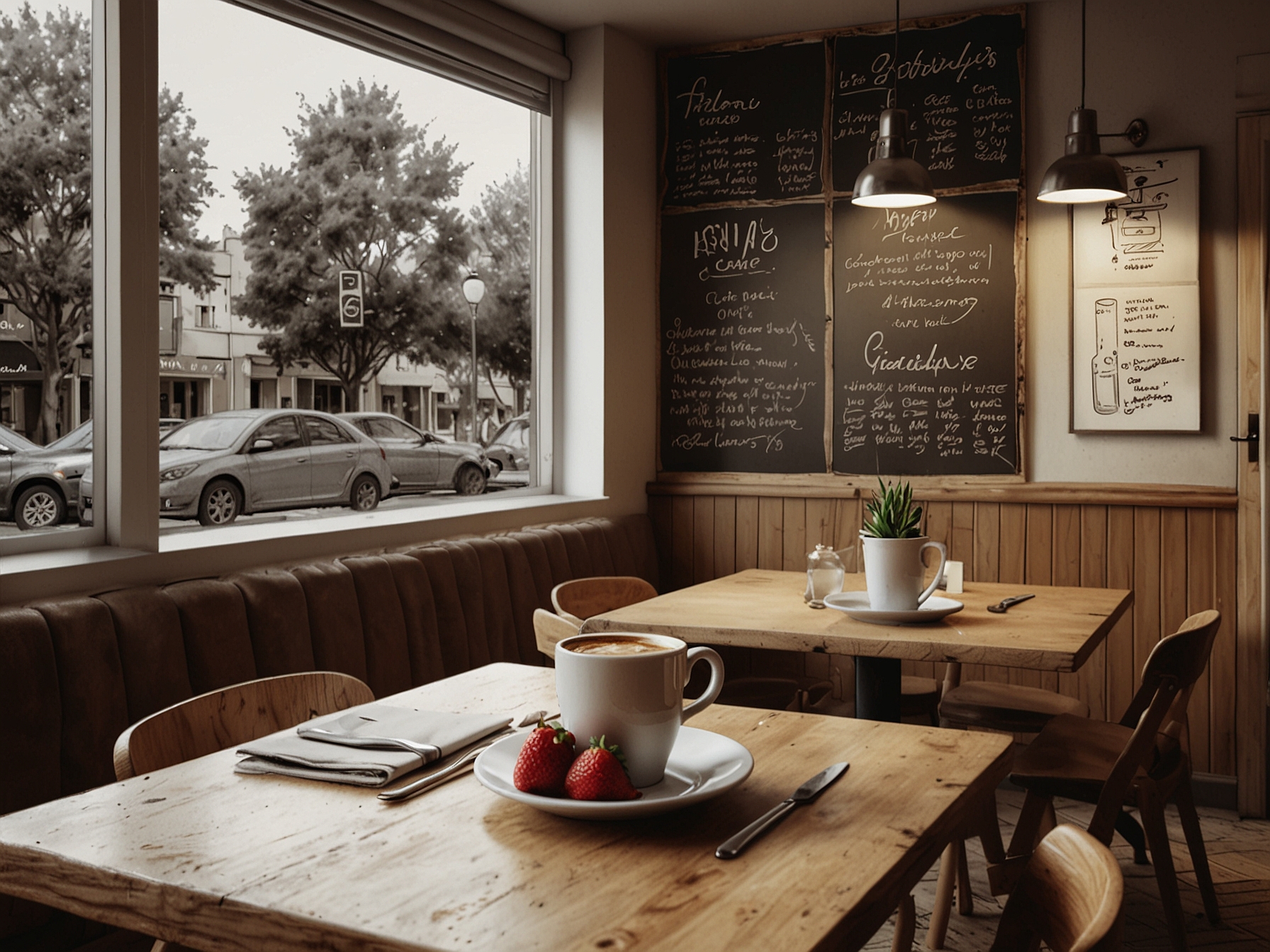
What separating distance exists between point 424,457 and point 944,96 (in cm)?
238

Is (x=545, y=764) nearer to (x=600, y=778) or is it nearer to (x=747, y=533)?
(x=600, y=778)

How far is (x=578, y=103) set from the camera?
4.39 metres

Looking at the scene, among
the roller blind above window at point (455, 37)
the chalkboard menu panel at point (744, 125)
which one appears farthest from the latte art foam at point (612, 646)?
the chalkboard menu panel at point (744, 125)

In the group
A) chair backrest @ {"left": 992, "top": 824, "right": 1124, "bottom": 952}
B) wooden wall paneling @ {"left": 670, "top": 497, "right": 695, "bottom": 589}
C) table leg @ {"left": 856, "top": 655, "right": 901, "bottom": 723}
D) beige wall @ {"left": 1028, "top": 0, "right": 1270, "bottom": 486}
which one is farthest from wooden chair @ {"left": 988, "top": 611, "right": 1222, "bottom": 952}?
wooden wall paneling @ {"left": 670, "top": 497, "right": 695, "bottom": 589}

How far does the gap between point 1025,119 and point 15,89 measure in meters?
3.27

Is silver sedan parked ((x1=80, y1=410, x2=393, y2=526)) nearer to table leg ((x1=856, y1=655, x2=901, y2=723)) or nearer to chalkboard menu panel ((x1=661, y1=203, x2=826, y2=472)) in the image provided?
chalkboard menu panel ((x1=661, y1=203, x2=826, y2=472))

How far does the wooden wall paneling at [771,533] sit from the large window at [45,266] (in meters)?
2.59

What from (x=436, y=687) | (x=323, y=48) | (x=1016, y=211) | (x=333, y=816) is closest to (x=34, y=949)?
(x=436, y=687)

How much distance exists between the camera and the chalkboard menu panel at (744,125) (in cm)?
440

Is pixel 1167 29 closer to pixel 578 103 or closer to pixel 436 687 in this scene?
pixel 578 103

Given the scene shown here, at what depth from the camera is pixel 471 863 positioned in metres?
1.01

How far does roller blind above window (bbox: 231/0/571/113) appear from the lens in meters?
3.38

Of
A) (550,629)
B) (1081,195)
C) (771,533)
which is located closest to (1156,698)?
(550,629)

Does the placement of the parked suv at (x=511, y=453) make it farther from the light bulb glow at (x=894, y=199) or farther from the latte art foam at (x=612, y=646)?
the latte art foam at (x=612, y=646)
